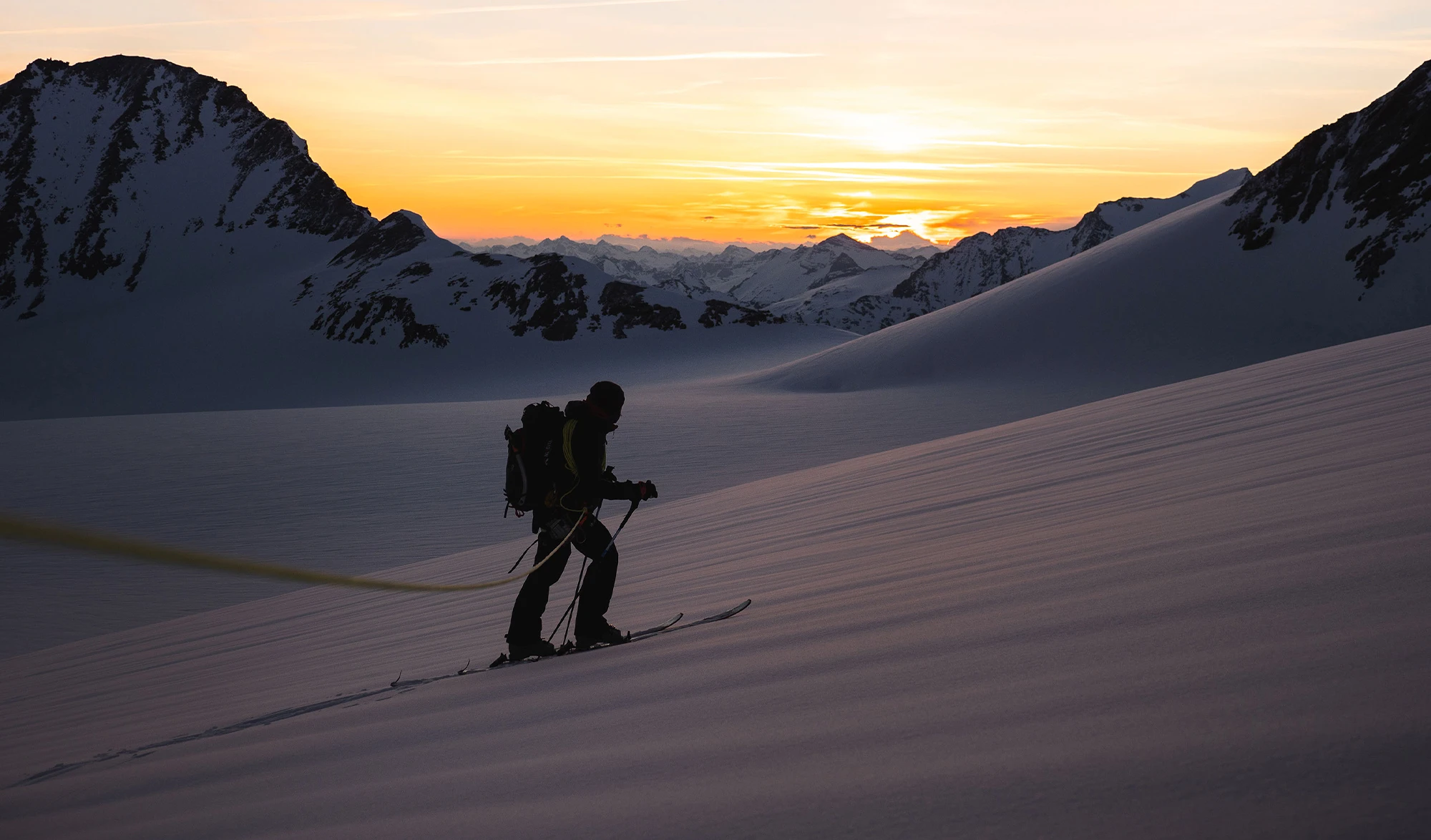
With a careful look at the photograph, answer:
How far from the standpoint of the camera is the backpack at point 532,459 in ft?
14.1

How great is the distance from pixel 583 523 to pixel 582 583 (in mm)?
366

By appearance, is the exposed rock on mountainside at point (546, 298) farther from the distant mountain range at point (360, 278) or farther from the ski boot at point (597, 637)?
the ski boot at point (597, 637)

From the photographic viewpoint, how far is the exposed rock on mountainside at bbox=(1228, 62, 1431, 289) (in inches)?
1430

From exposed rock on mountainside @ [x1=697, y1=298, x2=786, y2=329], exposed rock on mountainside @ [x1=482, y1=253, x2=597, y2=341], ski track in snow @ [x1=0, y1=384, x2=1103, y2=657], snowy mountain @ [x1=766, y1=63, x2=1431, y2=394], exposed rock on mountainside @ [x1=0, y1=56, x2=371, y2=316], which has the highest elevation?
exposed rock on mountainside @ [x1=0, y1=56, x2=371, y2=316]

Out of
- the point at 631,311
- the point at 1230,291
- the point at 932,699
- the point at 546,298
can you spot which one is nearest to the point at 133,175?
the point at 546,298

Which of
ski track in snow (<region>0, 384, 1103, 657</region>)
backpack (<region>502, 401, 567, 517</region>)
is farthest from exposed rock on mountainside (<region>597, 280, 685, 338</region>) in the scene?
backpack (<region>502, 401, 567, 517</region>)

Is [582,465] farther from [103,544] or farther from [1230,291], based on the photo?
[1230,291]

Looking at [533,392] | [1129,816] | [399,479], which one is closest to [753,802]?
[1129,816]

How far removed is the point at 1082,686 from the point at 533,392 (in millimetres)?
58123

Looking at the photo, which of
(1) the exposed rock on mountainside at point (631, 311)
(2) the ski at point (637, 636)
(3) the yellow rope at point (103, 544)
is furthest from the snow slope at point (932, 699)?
(1) the exposed rock on mountainside at point (631, 311)

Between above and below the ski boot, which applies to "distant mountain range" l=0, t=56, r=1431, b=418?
above

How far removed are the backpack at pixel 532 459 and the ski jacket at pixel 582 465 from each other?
6 centimetres

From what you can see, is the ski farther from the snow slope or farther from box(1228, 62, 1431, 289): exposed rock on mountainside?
box(1228, 62, 1431, 289): exposed rock on mountainside

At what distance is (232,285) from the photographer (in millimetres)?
118438
